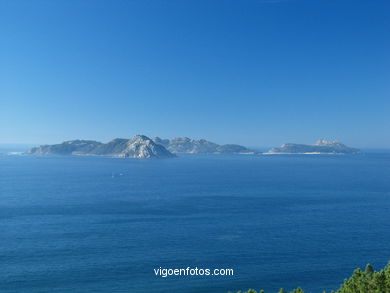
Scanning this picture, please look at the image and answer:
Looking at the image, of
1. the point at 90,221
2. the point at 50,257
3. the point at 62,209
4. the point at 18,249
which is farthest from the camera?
the point at 62,209

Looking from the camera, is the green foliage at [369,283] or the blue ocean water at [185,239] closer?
the green foliage at [369,283]

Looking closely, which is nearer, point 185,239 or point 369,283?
point 369,283

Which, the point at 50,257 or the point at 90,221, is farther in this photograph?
the point at 90,221

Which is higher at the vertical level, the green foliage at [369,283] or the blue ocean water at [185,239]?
the green foliage at [369,283]

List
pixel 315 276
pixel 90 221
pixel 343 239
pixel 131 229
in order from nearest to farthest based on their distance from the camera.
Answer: pixel 315 276 → pixel 343 239 → pixel 131 229 → pixel 90 221

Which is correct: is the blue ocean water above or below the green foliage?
below

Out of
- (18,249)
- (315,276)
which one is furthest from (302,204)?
(18,249)

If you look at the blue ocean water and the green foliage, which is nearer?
the green foliage

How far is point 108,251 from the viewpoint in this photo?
7588cm

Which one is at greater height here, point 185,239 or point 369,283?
point 369,283

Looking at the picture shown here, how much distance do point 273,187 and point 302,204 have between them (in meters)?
47.9

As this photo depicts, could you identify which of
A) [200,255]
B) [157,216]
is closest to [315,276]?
[200,255]

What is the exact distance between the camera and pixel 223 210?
120688 millimetres

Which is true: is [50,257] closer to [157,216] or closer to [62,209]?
[157,216]
